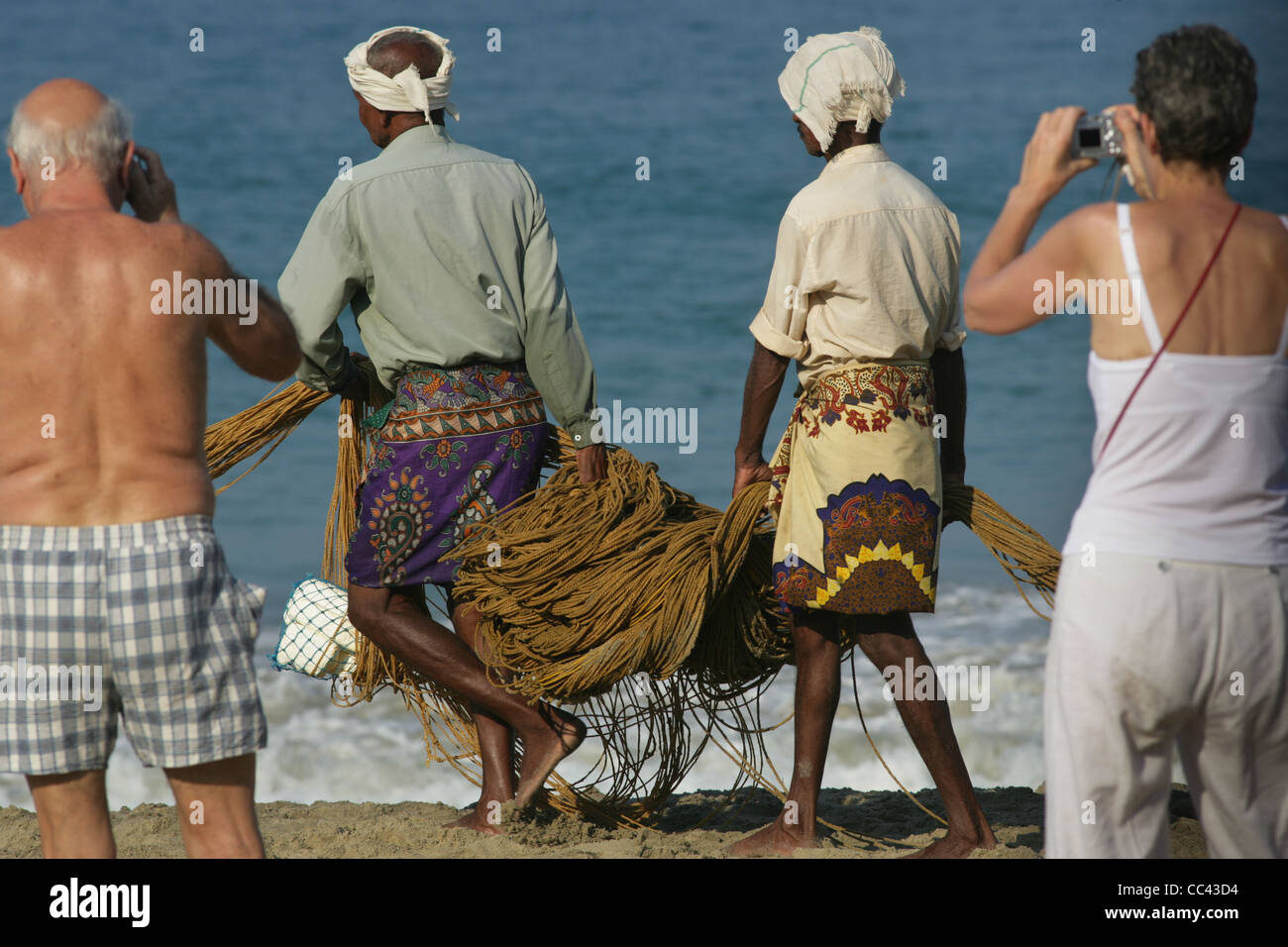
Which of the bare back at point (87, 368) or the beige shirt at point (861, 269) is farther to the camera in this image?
the beige shirt at point (861, 269)

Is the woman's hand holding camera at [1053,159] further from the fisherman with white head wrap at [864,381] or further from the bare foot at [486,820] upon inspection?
the bare foot at [486,820]

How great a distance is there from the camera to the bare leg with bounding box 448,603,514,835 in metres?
3.68

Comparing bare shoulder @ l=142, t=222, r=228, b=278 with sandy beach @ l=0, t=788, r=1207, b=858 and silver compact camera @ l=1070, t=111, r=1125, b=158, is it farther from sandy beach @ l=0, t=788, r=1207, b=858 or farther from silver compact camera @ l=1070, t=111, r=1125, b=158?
sandy beach @ l=0, t=788, r=1207, b=858

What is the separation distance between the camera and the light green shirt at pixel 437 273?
3.55 m

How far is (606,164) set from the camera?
1494cm

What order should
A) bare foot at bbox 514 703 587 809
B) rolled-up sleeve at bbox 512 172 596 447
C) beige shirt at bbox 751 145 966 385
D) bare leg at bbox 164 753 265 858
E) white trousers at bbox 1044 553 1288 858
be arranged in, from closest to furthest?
white trousers at bbox 1044 553 1288 858
bare leg at bbox 164 753 265 858
beige shirt at bbox 751 145 966 385
bare foot at bbox 514 703 587 809
rolled-up sleeve at bbox 512 172 596 447

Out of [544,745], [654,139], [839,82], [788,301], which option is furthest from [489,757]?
[654,139]

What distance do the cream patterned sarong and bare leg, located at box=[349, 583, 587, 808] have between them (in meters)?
0.69

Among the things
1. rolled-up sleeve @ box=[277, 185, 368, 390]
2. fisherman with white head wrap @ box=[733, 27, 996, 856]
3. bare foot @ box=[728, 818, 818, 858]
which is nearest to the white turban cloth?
fisherman with white head wrap @ box=[733, 27, 996, 856]

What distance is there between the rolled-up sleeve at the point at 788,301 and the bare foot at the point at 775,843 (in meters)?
1.10

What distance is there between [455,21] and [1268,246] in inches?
581

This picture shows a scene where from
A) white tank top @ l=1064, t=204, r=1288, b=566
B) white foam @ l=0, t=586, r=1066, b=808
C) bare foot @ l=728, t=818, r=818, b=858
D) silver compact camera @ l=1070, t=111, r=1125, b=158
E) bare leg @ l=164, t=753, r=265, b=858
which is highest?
silver compact camera @ l=1070, t=111, r=1125, b=158

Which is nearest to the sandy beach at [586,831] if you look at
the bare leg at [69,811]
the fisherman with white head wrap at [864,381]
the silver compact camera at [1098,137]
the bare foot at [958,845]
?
the bare foot at [958,845]

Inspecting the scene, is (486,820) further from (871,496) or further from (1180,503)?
(1180,503)
